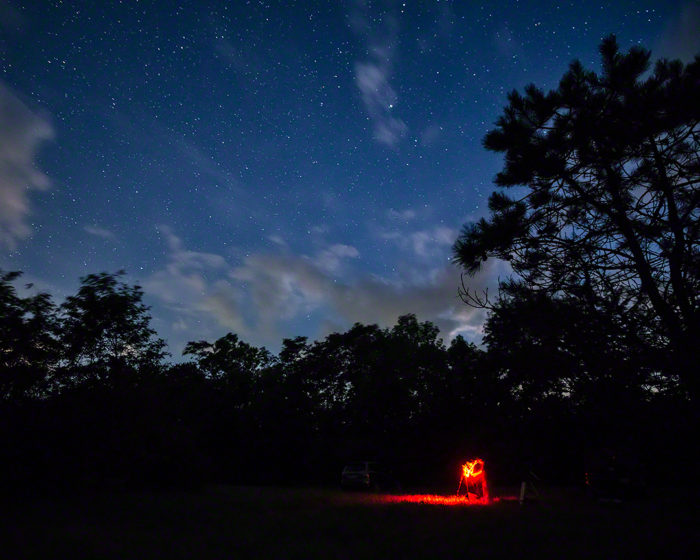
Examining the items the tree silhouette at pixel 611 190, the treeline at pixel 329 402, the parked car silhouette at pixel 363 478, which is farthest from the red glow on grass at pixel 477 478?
the tree silhouette at pixel 611 190

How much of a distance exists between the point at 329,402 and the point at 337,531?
29211 millimetres

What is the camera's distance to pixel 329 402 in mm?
37906

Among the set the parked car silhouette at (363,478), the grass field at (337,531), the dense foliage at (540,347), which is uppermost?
the dense foliage at (540,347)

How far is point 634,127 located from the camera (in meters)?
6.14

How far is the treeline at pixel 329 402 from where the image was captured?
6.52 m

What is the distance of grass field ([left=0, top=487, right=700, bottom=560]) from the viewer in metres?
7.24

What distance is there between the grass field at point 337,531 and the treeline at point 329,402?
63.4 inches

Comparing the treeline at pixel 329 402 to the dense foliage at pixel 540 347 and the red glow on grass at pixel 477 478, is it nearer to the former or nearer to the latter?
the dense foliage at pixel 540 347

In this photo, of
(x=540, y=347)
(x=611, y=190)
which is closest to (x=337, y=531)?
(x=540, y=347)

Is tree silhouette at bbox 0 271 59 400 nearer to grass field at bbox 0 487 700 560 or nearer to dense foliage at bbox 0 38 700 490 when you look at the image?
dense foliage at bbox 0 38 700 490

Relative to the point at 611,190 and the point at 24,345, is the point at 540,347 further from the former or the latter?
the point at 24,345

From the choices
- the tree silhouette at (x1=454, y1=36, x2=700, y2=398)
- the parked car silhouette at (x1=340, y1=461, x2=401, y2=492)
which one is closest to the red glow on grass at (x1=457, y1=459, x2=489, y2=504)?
the parked car silhouette at (x1=340, y1=461, x2=401, y2=492)

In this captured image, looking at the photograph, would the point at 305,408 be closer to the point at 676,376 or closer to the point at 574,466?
the point at 574,466

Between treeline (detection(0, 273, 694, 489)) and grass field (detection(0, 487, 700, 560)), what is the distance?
1611mm
